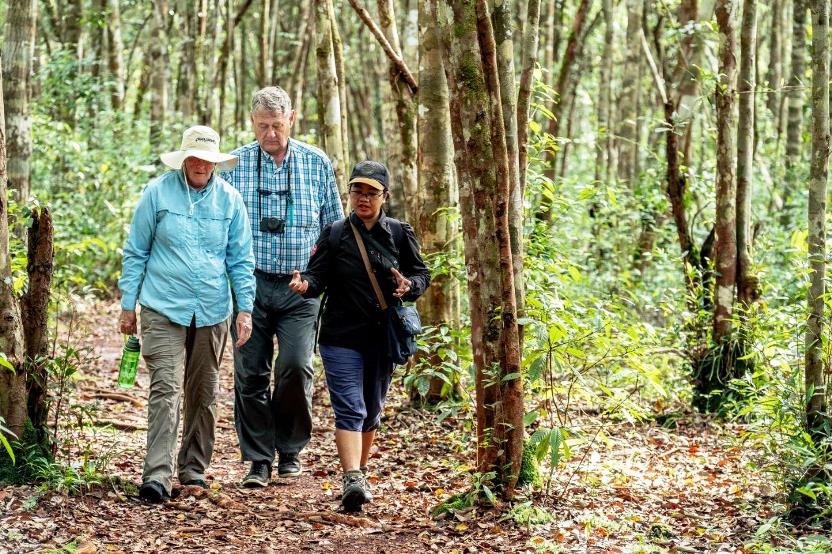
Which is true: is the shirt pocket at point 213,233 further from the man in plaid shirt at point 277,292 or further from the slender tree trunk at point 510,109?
the slender tree trunk at point 510,109

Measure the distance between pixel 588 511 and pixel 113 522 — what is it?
272 centimetres

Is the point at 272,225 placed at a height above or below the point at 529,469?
above

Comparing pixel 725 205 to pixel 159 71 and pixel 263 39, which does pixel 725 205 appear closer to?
pixel 263 39

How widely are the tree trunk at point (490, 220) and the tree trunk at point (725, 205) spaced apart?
4083 millimetres

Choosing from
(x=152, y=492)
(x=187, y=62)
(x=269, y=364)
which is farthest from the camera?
(x=187, y=62)

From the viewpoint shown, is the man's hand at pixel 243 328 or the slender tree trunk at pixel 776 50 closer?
→ the man's hand at pixel 243 328

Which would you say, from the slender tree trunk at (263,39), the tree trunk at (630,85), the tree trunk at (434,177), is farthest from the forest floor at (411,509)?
the slender tree trunk at (263,39)

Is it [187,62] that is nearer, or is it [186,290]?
[186,290]

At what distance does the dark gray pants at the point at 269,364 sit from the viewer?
259 inches

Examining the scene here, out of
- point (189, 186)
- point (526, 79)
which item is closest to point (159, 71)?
point (526, 79)

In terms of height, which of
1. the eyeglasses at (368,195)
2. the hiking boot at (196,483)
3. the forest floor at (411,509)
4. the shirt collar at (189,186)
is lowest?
the forest floor at (411,509)

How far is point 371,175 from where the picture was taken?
231 inches

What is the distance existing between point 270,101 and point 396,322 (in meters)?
1.83

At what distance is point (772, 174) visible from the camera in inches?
787
